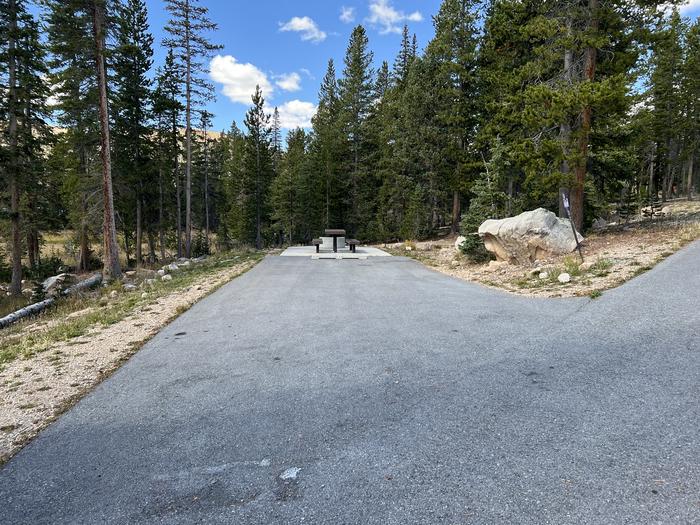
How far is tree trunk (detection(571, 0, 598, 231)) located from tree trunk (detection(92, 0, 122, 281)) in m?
15.0

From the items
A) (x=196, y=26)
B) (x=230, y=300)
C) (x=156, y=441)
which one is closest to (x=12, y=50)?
(x=196, y=26)

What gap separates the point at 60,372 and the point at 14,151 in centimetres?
1433

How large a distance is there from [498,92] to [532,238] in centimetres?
1242

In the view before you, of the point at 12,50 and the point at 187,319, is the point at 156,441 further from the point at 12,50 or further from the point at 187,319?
the point at 12,50

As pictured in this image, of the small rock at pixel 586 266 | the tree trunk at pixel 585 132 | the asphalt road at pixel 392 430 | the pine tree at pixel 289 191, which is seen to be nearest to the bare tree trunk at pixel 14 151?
the asphalt road at pixel 392 430

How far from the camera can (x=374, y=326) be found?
579 centimetres

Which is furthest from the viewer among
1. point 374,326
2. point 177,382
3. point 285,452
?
point 374,326

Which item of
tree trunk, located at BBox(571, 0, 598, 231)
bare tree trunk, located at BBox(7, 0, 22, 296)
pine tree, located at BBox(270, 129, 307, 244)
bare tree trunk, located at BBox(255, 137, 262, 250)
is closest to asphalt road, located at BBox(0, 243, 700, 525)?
tree trunk, located at BBox(571, 0, 598, 231)

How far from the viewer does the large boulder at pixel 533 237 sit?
33.9 ft

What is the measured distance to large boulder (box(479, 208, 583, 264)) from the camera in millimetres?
10328

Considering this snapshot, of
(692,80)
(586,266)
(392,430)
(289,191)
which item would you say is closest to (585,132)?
(586,266)

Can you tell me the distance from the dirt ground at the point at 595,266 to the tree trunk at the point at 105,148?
38.1 feet

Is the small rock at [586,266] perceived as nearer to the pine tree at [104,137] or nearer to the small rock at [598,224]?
the small rock at [598,224]

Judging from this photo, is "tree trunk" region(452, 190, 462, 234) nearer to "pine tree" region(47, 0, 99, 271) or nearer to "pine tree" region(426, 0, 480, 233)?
"pine tree" region(426, 0, 480, 233)
